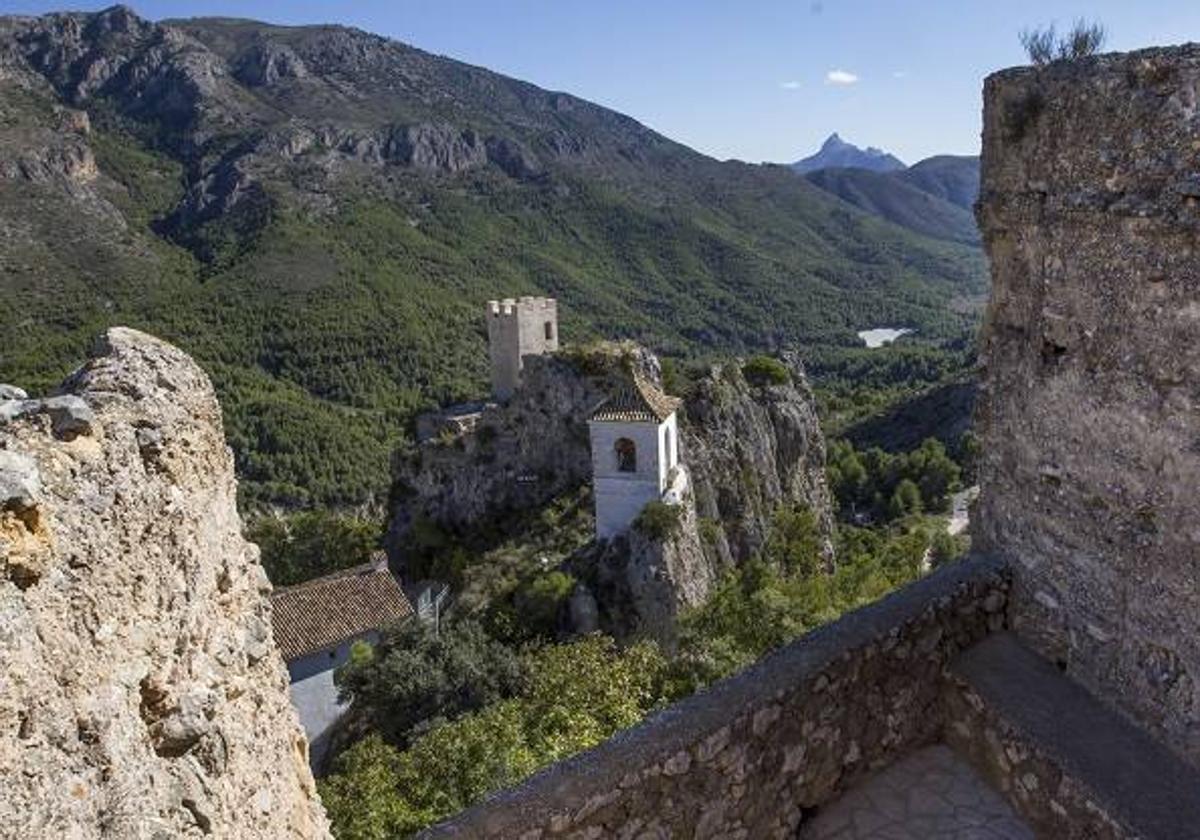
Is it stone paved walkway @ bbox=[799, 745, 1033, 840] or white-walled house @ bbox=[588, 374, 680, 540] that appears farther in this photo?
white-walled house @ bbox=[588, 374, 680, 540]

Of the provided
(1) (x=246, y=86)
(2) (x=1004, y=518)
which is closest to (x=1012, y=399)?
(2) (x=1004, y=518)

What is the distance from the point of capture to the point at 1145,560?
4.54 metres

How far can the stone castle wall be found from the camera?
4.18m

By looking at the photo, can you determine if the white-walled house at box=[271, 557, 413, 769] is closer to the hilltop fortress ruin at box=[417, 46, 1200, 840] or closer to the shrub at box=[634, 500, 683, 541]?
the shrub at box=[634, 500, 683, 541]

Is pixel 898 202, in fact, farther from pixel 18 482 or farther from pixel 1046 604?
pixel 18 482

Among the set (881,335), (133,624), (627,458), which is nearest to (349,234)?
(881,335)

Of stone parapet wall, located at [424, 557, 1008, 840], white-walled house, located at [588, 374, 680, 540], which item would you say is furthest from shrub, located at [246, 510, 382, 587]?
stone parapet wall, located at [424, 557, 1008, 840]

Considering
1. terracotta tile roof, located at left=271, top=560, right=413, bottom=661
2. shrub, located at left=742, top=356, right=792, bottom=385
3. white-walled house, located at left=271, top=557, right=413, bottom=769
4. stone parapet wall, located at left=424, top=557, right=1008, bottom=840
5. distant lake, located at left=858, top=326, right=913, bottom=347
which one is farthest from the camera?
distant lake, located at left=858, top=326, right=913, bottom=347

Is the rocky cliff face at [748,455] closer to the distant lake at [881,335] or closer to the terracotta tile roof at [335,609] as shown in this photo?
the terracotta tile roof at [335,609]

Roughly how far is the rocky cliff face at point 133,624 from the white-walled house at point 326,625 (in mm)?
20936

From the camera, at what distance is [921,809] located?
509cm

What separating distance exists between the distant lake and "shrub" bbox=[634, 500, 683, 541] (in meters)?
81.1

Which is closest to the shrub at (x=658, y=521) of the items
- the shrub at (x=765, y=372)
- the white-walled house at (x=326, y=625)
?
the white-walled house at (x=326, y=625)

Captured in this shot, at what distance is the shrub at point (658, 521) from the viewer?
82.4 ft
